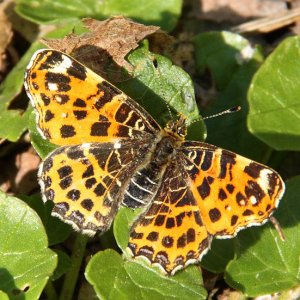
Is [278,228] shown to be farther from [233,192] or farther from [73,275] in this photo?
[73,275]

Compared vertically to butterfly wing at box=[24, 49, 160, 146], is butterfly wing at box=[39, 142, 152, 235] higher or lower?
lower

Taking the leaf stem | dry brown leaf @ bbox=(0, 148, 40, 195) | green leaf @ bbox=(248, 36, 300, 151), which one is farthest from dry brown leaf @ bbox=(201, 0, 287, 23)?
the leaf stem

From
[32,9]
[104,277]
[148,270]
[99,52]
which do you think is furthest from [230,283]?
[32,9]

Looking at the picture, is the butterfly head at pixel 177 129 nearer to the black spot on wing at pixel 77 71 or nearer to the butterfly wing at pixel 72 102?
the butterfly wing at pixel 72 102

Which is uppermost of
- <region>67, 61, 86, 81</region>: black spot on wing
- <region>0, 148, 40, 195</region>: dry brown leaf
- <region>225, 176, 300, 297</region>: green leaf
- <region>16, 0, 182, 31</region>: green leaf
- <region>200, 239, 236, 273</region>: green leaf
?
<region>67, 61, 86, 81</region>: black spot on wing

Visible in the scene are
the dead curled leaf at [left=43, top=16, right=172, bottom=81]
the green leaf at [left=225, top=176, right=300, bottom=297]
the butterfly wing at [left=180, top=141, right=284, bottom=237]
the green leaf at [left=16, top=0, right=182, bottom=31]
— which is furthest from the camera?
the green leaf at [left=16, top=0, right=182, bottom=31]

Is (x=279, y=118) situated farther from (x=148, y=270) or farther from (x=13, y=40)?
(x=13, y=40)

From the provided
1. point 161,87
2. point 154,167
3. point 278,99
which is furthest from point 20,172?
point 278,99

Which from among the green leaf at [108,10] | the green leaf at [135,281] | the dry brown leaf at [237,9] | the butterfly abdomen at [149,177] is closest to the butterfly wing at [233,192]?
the butterfly abdomen at [149,177]

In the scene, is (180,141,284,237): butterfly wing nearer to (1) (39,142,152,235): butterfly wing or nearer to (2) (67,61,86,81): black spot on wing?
(1) (39,142,152,235): butterfly wing
